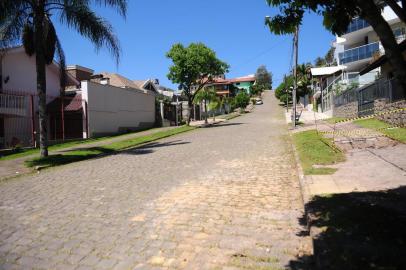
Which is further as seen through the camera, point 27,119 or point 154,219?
point 27,119

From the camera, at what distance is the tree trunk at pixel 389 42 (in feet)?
12.0

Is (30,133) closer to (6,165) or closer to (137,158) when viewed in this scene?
(6,165)

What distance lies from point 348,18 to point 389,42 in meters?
1.22

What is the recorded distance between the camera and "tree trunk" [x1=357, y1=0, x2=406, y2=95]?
3654 mm

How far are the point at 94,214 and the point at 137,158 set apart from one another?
24.9ft

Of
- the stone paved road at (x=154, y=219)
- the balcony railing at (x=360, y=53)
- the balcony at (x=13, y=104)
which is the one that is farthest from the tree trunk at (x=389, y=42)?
the balcony railing at (x=360, y=53)

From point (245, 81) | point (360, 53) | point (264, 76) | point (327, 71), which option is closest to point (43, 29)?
point (360, 53)

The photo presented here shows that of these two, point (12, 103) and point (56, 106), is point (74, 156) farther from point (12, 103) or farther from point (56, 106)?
point (56, 106)

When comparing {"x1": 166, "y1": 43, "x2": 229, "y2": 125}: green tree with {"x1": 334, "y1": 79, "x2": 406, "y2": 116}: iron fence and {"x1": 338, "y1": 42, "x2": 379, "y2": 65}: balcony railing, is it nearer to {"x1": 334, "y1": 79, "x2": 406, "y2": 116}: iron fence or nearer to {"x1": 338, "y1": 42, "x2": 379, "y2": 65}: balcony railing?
{"x1": 334, "y1": 79, "x2": 406, "y2": 116}: iron fence

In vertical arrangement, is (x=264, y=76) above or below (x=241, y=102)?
above

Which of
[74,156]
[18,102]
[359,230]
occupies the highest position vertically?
[18,102]

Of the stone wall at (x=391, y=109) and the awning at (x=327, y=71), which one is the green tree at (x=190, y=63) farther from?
the awning at (x=327, y=71)

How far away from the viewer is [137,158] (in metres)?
14.2

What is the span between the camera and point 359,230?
16.1ft
